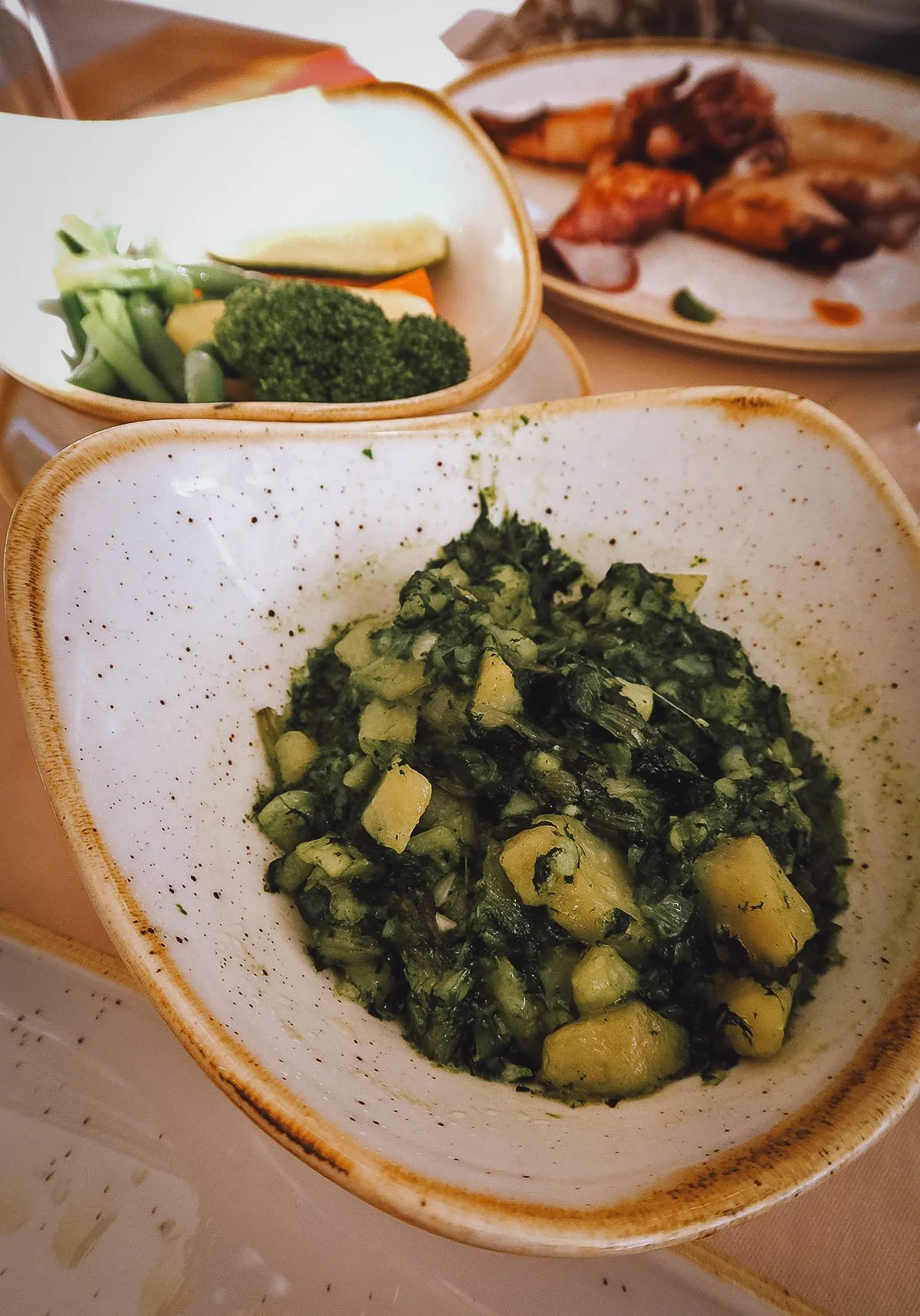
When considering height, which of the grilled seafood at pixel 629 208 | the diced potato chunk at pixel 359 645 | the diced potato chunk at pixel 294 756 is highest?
the grilled seafood at pixel 629 208

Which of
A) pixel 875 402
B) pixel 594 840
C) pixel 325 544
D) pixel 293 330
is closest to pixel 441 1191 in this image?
pixel 594 840

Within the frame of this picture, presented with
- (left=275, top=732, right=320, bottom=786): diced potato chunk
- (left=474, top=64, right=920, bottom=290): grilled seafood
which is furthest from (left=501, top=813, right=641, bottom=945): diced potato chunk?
(left=474, top=64, right=920, bottom=290): grilled seafood

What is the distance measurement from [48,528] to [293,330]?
1123 millimetres

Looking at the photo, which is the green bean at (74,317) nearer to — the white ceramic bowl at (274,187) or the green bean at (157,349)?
the white ceramic bowl at (274,187)

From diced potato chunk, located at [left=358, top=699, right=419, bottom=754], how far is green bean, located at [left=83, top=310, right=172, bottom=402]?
4.82 ft

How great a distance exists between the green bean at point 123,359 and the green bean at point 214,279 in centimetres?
35

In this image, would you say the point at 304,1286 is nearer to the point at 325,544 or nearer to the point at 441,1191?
the point at 441,1191

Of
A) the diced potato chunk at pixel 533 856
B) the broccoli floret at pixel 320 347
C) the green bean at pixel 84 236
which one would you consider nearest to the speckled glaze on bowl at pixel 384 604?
the diced potato chunk at pixel 533 856

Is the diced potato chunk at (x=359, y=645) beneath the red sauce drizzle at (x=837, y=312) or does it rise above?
beneath

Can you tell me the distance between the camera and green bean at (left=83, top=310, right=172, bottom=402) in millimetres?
2066

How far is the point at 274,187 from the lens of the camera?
2.62m

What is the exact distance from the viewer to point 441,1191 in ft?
2.30

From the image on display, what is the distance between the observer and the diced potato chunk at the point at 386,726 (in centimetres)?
110

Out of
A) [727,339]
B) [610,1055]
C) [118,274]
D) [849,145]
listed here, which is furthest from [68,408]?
[849,145]
